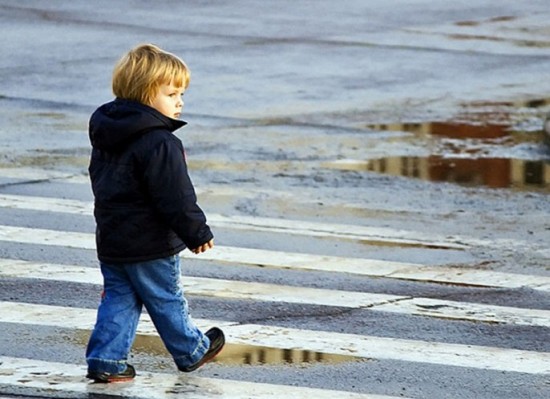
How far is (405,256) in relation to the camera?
9.55m

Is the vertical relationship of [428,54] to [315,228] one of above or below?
above

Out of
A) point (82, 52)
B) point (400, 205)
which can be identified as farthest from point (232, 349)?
point (82, 52)

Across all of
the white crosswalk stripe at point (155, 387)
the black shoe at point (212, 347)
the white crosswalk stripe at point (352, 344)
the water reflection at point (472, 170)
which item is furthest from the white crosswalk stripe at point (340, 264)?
the water reflection at point (472, 170)

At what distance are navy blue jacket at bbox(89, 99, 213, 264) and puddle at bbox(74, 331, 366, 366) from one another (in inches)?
30.1

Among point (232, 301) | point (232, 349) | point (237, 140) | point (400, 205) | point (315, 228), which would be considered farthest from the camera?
point (237, 140)

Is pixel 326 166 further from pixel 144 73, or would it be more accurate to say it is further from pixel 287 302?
pixel 144 73

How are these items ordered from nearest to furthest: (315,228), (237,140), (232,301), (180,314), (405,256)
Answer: (180,314)
(232,301)
(405,256)
(315,228)
(237,140)

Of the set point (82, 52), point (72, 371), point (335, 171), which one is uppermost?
point (82, 52)

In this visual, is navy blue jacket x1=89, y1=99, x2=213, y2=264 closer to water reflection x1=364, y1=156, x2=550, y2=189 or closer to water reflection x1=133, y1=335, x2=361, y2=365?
water reflection x1=133, y1=335, x2=361, y2=365

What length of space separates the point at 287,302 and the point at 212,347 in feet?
4.75

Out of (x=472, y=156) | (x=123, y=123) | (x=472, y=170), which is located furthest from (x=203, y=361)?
(x=472, y=156)

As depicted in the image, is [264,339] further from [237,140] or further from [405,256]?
[237,140]

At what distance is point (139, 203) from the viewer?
6371 mm

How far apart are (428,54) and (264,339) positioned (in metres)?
12.6
